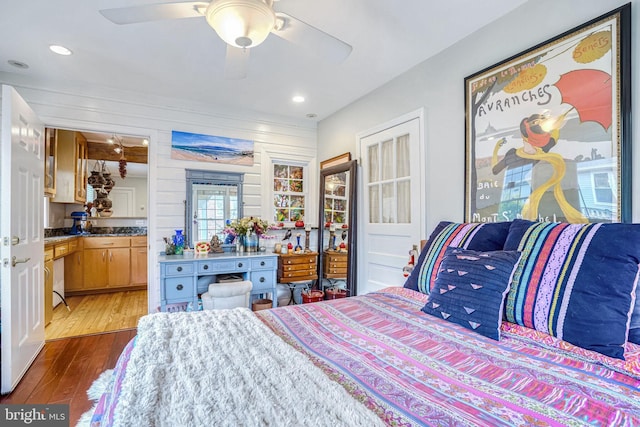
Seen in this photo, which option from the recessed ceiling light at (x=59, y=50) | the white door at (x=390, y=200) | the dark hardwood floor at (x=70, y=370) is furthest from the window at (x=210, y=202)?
the white door at (x=390, y=200)

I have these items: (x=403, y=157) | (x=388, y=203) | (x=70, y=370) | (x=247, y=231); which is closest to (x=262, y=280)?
(x=247, y=231)

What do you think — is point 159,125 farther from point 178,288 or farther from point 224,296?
point 224,296

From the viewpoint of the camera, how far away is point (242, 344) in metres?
1.12

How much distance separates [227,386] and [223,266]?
2.65 metres

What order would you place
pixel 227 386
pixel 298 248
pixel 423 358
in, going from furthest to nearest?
pixel 298 248
pixel 423 358
pixel 227 386

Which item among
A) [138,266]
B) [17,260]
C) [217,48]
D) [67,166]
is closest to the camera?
[17,260]

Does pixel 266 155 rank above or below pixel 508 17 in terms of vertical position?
below

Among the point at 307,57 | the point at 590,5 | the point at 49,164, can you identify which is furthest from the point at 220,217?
the point at 590,5

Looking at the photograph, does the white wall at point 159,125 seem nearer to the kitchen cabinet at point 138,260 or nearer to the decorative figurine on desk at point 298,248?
the decorative figurine on desk at point 298,248

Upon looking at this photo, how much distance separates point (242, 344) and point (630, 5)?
232 cm

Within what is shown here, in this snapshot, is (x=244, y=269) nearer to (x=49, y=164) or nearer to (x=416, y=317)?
(x=416, y=317)

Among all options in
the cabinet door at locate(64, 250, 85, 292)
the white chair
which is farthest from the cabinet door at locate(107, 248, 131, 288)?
the white chair

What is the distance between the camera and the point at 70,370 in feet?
8.04

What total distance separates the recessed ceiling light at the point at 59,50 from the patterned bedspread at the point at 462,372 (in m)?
2.75
